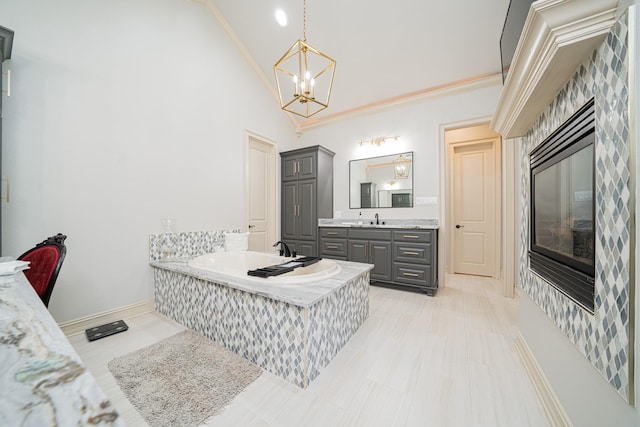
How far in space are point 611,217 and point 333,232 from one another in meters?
3.03

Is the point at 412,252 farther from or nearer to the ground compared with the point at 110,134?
nearer to the ground

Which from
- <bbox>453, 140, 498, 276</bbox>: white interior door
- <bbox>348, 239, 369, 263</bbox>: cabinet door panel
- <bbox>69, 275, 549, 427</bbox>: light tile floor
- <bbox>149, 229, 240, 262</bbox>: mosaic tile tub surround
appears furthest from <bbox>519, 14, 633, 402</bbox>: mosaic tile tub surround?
<bbox>453, 140, 498, 276</bbox>: white interior door

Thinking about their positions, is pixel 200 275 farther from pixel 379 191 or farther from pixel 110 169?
pixel 379 191

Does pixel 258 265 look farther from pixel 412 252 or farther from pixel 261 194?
pixel 412 252

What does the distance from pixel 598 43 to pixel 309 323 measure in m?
1.80

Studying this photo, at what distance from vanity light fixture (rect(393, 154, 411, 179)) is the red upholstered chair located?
365 cm

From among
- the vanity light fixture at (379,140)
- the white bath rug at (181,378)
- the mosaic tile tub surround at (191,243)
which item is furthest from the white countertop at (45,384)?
the vanity light fixture at (379,140)

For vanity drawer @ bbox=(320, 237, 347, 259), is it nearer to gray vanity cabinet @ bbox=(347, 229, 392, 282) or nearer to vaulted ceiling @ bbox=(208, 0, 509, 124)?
gray vanity cabinet @ bbox=(347, 229, 392, 282)

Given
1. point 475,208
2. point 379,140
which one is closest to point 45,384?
point 379,140

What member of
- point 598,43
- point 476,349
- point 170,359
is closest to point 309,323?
point 170,359

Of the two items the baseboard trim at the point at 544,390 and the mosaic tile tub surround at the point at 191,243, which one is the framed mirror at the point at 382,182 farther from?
the baseboard trim at the point at 544,390

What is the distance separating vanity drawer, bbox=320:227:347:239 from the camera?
3.66 metres

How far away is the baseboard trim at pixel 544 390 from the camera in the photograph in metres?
1.16

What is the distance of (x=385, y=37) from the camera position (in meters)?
3.00
